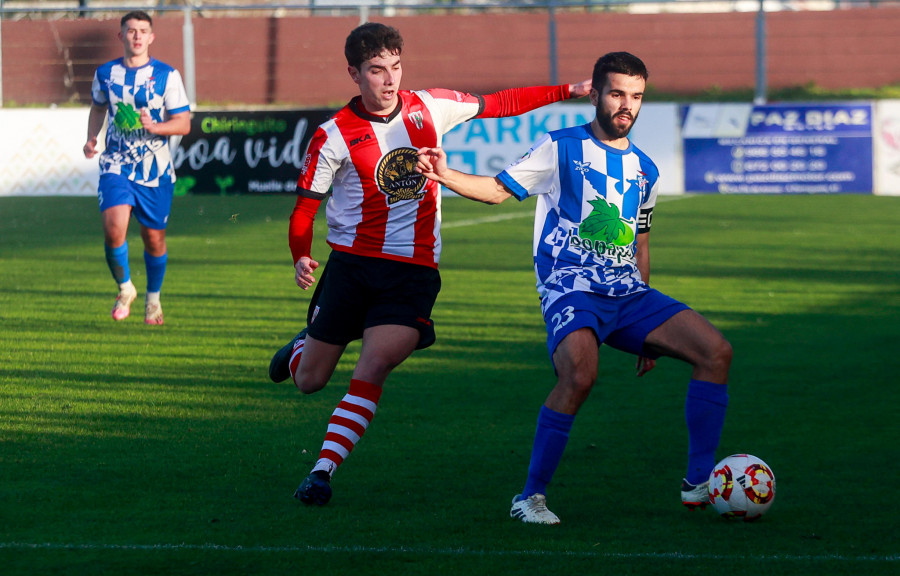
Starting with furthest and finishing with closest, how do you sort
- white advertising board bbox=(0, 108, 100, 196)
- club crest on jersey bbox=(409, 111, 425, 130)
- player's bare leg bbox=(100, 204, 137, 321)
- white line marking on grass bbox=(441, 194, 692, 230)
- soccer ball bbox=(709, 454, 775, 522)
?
white advertising board bbox=(0, 108, 100, 196) < white line marking on grass bbox=(441, 194, 692, 230) < player's bare leg bbox=(100, 204, 137, 321) < club crest on jersey bbox=(409, 111, 425, 130) < soccer ball bbox=(709, 454, 775, 522)

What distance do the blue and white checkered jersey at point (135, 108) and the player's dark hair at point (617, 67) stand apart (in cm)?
475

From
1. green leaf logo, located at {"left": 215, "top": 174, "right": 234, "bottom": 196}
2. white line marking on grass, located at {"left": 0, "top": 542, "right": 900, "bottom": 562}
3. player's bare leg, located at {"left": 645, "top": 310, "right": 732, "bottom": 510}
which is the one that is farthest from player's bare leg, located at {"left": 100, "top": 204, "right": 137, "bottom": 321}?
green leaf logo, located at {"left": 215, "top": 174, "right": 234, "bottom": 196}

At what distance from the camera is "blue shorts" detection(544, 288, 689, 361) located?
4.98m

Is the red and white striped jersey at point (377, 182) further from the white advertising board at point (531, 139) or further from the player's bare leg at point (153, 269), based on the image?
the white advertising board at point (531, 139)

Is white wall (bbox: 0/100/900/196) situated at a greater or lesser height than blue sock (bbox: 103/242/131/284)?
greater

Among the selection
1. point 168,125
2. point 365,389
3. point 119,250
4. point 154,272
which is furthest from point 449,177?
point 119,250

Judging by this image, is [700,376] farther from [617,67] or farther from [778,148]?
[778,148]

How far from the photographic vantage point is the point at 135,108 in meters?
9.26

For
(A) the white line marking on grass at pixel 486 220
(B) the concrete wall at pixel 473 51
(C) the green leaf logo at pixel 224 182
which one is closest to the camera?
(A) the white line marking on grass at pixel 486 220

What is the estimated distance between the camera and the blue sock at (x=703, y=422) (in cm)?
505

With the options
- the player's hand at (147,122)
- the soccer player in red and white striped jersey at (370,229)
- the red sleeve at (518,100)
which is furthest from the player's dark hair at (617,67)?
the player's hand at (147,122)

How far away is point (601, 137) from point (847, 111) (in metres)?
14.7

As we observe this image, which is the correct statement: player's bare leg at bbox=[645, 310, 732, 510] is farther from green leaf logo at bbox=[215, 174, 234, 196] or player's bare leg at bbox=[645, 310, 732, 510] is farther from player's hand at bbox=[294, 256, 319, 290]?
green leaf logo at bbox=[215, 174, 234, 196]

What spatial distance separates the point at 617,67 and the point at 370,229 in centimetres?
121
